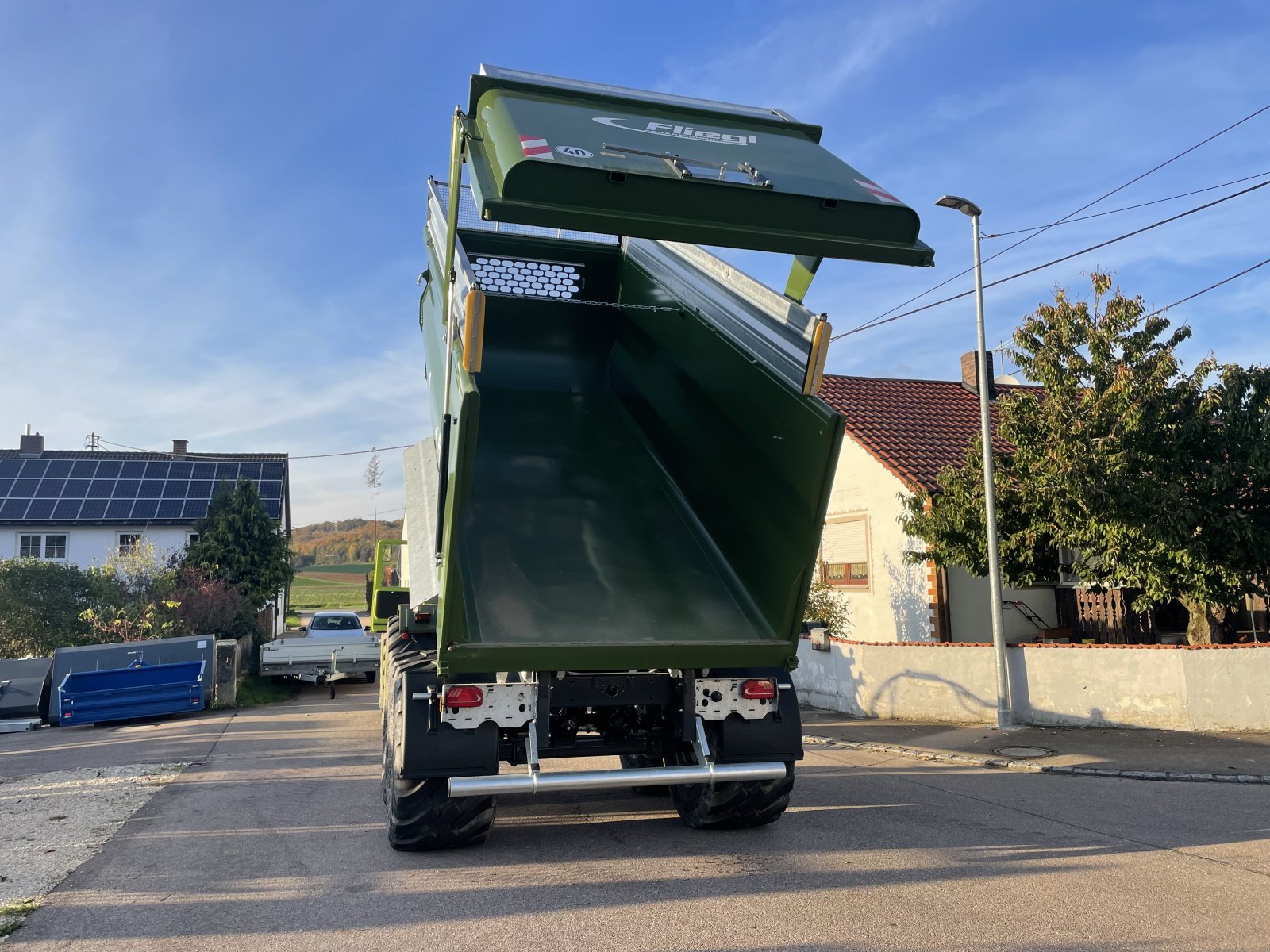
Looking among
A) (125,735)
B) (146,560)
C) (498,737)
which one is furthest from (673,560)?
(146,560)

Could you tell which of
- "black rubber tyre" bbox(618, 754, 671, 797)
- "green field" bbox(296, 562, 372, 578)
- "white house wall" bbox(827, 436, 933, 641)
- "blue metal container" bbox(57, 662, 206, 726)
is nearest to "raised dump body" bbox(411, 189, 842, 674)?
"black rubber tyre" bbox(618, 754, 671, 797)

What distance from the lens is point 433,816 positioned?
5.07 m

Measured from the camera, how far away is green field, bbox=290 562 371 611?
193ft

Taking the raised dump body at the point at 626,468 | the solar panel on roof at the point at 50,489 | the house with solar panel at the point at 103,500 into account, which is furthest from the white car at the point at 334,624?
the solar panel on roof at the point at 50,489

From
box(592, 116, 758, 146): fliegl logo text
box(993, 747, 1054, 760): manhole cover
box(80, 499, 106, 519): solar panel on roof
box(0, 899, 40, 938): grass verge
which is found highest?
box(80, 499, 106, 519): solar panel on roof

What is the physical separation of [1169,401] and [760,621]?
722cm

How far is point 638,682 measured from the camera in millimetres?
5195

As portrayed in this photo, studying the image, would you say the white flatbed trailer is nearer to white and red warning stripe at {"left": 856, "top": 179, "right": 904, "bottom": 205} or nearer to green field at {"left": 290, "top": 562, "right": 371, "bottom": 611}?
white and red warning stripe at {"left": 856, "top": 179, "right": 904, "bottom": 205}

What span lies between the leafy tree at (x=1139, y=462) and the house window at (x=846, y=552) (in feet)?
13.7

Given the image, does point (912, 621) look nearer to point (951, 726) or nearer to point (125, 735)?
point (951, 726)

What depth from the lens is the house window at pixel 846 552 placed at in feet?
50.6

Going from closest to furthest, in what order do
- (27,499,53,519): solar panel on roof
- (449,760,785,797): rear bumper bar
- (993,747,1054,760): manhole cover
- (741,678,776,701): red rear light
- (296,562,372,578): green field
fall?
(449,760,785,797): rear bumper bar
(741,678,776,701): red rear light
(993,747,1054,760): manhole cover
(27,499,53,519): solar panel on roof
(296,562,372,578): green field

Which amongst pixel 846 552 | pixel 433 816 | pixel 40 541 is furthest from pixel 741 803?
pixel 40 541

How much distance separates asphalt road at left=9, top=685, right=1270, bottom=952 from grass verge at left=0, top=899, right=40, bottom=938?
66mm
